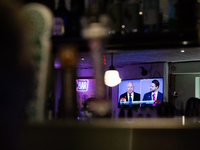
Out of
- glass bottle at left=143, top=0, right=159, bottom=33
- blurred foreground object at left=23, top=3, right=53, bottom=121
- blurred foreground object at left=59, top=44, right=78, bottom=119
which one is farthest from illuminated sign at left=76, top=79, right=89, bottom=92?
glass bottle at left=143, top=0, right=159, bottom=33

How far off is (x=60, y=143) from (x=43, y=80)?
291mm

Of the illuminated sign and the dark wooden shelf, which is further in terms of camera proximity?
the illuminated sign

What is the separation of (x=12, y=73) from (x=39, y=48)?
160 millimetres

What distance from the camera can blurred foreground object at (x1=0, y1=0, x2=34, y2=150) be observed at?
1.15 metres

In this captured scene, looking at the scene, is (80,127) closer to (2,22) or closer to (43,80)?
(43,80)

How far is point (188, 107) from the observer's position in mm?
1182

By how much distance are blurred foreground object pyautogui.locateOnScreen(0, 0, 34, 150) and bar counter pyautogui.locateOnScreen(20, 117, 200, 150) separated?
6 centimetres

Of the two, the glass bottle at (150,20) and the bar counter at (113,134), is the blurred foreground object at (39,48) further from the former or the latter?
the glass bottle at (150,20)

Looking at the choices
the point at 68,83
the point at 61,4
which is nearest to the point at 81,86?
the point at 68,83

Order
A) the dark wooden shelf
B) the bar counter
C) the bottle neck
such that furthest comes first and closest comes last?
the bottle neck → the bar counter → the dark wooden shelf

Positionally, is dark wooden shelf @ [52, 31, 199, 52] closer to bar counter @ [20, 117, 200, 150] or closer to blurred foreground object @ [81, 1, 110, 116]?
blurred foreground object @ [81, 1, 110, 116]

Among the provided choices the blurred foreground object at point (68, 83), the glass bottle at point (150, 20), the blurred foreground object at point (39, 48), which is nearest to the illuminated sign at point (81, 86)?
the blurred foreground object at point (68, 83)

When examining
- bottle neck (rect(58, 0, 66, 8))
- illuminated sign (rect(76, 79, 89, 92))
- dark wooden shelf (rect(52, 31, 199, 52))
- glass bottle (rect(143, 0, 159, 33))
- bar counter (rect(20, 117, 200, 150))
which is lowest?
bar counter (rect(20, 117, 200, 150))

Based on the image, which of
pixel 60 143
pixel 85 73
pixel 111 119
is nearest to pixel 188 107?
pixel 111 119
